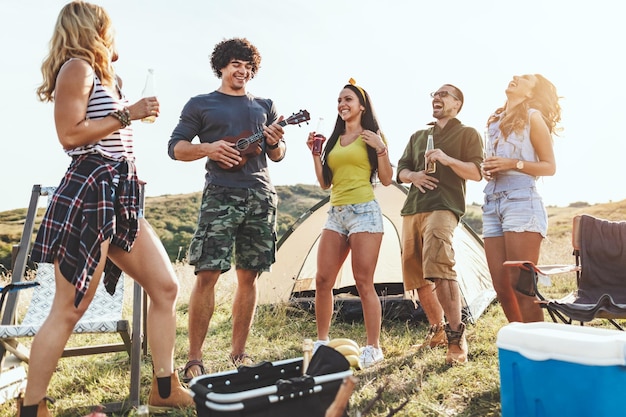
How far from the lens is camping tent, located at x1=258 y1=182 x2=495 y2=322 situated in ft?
19.7

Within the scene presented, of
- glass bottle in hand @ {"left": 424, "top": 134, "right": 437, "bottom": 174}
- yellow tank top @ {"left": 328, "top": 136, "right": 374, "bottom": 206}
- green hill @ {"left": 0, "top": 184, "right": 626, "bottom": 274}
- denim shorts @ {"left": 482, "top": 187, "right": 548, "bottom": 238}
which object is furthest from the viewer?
green hill @ {"left": 0, "top": 184, "right": 626, "bottom": 274}

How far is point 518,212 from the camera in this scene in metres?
3.55

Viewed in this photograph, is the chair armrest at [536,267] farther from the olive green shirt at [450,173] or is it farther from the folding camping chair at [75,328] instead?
the folding camping chair at [75,328]

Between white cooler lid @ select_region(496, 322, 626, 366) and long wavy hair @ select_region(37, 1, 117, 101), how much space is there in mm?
2094

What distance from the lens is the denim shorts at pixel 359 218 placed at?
390 cm

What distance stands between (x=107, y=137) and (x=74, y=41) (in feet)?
1.37

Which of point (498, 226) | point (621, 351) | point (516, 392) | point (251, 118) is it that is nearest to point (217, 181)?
point (251, 118)

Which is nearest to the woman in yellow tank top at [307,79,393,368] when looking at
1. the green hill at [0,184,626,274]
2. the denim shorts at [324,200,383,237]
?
the denim shorts at [324,200,383,237]

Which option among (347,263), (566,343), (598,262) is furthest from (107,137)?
(347,263)

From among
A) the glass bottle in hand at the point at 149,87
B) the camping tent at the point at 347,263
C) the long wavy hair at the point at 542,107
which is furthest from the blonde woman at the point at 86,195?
the camping tent at the point at 347,263

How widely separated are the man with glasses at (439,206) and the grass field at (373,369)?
260 mm

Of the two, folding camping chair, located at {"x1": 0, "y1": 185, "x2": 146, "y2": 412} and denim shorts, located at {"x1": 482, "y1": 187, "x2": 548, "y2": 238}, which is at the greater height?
denim shorts, located at {"x1": 482, "y1": 187, "x2": 548, "y2": 238}

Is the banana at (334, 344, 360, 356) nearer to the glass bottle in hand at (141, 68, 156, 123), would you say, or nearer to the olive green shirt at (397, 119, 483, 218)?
the glass bottle in hand at (141, 68, 156, 123)

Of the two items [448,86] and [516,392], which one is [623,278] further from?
[516,392]
